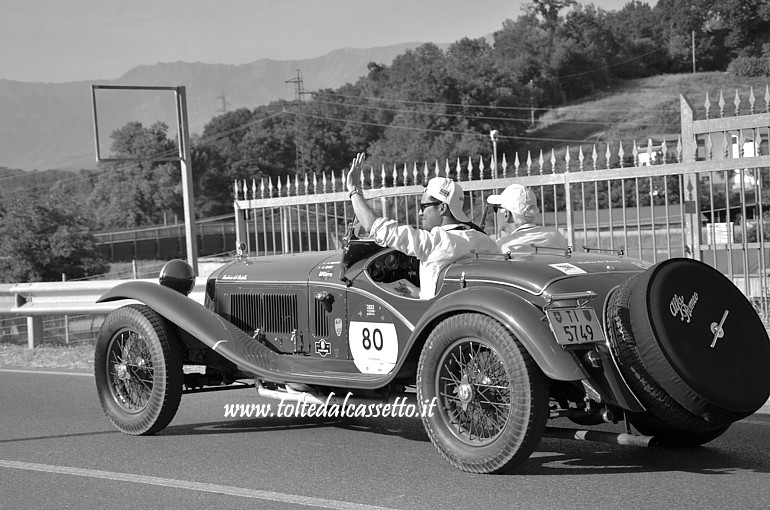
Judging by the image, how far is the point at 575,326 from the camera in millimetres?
4641

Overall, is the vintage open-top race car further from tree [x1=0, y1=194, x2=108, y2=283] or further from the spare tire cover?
tree [x1=0, y1=194, x2=108, y2=283]

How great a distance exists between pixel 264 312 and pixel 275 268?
33cm

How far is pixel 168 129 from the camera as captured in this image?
283ft

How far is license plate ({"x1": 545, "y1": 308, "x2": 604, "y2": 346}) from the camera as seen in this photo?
4.58 metres

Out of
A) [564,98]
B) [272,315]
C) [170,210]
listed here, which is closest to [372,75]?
[564,98]

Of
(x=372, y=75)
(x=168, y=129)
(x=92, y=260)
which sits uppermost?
(x=372, y=75)

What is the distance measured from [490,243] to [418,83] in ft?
273

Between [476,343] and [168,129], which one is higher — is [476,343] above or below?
below

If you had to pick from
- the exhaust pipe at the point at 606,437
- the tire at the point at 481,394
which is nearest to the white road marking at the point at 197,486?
the tire at the point at 481,394

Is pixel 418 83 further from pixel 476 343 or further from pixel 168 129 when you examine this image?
pixel 476 343

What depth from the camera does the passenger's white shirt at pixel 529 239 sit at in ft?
19.5

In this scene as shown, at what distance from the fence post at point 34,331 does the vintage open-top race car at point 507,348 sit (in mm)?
6196

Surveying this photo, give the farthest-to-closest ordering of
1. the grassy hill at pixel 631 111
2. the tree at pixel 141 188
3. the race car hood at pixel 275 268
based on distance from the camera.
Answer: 1. the grassy hill at pixel 631 111
2. the tree at pixel 141 188
3. the race car hood at pixel 275 268

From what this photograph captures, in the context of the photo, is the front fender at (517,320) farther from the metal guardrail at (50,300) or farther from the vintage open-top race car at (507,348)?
the metal guardrail at (50,300)
